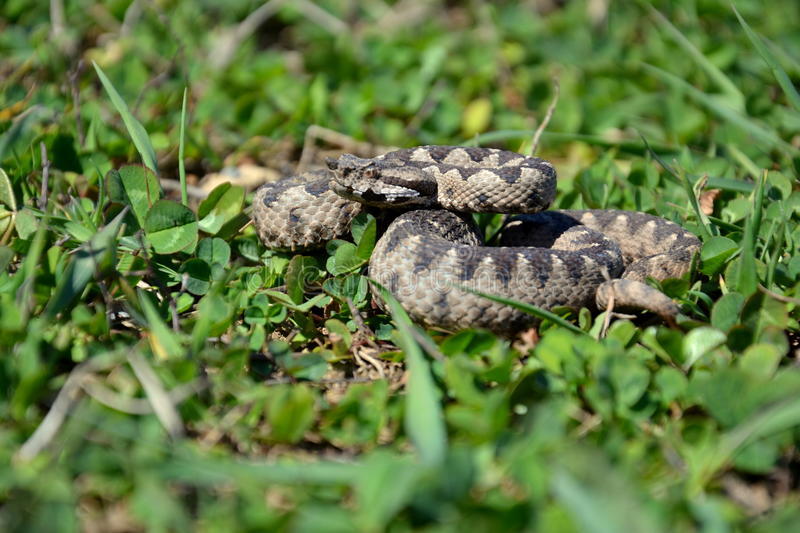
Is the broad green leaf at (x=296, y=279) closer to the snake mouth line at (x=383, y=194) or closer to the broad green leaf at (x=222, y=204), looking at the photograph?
the snake mouth line at (x=383, y=194)

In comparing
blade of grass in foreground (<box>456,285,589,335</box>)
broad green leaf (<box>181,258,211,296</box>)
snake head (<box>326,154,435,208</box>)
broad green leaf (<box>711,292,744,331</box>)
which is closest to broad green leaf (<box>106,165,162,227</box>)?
broad green leaf (<box>181,258,211,296</box>)

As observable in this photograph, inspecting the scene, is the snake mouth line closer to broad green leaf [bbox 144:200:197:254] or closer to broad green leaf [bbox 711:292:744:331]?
broad green leaf [bbox 144:200:197:254]

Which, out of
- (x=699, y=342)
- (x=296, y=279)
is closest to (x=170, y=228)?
(x=296, y=279)

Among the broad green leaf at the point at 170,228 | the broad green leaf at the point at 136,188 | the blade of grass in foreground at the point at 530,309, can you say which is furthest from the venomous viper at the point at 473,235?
the broad green leaf at the point at 136,188

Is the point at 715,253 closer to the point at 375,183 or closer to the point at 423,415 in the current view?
the point at 375,183

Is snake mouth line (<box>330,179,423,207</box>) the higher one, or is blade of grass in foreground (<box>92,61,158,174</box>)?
blade of grass in foreground (<box>92,61,158,174</box>)

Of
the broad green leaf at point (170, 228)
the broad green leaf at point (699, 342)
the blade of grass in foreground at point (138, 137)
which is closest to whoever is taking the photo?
the broad green leaf at point (699, 342)
